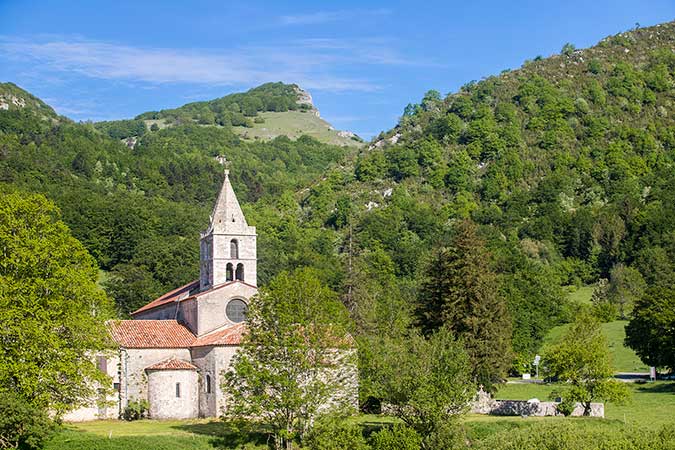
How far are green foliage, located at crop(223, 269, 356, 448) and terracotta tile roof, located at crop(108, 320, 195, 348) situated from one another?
340 inches

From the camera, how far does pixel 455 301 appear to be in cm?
5531

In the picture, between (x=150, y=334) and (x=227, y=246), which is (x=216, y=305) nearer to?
(x=227, y=246)

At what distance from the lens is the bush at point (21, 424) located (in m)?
40.8

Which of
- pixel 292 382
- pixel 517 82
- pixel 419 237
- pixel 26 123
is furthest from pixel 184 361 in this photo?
pixel 26 123

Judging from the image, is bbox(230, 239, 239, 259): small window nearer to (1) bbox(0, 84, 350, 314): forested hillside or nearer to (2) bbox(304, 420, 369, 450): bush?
(2) bbox(304, 420, 369, 450): bush

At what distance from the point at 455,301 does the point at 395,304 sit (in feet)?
74.8

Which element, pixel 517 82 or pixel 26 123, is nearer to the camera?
pixel 517 82

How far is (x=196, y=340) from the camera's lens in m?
55.9

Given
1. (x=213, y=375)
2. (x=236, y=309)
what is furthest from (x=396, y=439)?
(x=236, y=309)

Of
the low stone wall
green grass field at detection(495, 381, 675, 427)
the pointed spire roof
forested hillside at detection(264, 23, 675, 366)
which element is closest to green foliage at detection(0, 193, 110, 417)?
the pointed spire roof

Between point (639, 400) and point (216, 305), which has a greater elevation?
point (216, 305)

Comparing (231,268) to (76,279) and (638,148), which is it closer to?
(76,279)

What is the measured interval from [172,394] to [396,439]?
14937 mm

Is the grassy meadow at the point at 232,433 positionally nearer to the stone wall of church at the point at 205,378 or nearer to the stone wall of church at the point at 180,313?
the stone wall of church at the point at 205,378
